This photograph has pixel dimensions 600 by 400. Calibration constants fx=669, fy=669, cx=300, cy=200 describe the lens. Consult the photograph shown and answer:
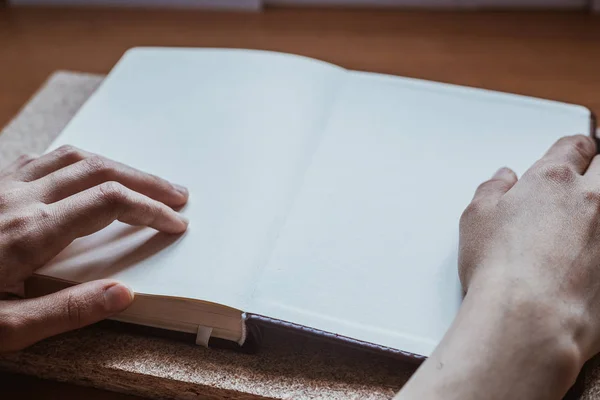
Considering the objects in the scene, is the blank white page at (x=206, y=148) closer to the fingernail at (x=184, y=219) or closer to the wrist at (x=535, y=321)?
Answer: the fingernail at (x=184, y=219)

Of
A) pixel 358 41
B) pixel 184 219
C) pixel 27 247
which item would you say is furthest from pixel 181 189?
pixel 358 41

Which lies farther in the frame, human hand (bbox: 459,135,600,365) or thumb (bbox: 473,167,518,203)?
thumb (bbox: 473,167,518,203)

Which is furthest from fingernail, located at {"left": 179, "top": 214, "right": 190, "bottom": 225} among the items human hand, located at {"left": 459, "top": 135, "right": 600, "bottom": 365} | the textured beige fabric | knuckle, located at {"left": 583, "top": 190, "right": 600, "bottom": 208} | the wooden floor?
the wooden floor

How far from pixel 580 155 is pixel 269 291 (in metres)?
0.32

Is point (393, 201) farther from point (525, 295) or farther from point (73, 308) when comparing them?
point (73, 308)

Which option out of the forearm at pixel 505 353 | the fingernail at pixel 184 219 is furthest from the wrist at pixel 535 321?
the fingernail at pixel 184 219

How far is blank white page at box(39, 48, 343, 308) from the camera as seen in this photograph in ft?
1.93

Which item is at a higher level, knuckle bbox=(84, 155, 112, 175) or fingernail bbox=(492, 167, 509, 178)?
fingernail bbox=(492, 167, 509, 178)

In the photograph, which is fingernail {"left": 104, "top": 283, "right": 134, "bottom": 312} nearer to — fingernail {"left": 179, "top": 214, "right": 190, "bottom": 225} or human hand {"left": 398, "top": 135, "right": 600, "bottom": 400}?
fingernail {"left": 179, "top": 214, "right": 190, "bottom": 225}

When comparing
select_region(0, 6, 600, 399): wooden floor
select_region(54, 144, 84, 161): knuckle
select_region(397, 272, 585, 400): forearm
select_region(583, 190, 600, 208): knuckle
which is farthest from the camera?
select_region(0, 6, 600, 399): wooden floor

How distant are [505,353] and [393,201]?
23 cm

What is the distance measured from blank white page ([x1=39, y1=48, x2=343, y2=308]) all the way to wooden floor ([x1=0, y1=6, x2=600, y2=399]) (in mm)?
239

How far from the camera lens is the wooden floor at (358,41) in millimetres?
966

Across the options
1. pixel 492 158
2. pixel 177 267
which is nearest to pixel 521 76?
pixel 492 158
